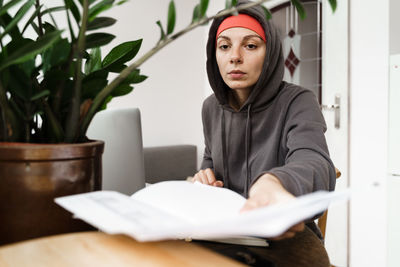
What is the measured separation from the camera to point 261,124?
3.91 feet

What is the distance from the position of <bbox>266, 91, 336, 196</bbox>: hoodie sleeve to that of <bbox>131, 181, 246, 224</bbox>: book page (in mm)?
97

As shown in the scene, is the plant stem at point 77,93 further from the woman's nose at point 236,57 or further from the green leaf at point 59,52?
the woman's nose at point 236,57

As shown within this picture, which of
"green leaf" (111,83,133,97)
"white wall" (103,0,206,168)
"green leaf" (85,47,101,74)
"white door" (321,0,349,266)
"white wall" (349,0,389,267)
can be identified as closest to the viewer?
"green leaf" (111,83,133,97)

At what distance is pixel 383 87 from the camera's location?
2096 millimetres

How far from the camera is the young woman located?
104 centimetres

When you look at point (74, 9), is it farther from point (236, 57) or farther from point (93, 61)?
point (236, 57)

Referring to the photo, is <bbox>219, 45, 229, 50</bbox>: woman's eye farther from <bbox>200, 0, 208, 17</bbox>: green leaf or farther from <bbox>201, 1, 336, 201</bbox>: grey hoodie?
<bbox>200, 0, 208, 17</bbox>: green leaf

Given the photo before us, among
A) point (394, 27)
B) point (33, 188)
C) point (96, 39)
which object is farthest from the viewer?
point (394, 27)

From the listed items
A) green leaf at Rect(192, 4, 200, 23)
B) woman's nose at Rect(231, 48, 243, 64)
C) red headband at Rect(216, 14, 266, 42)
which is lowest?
green leaf at Rect(192, 4, 200, 23)

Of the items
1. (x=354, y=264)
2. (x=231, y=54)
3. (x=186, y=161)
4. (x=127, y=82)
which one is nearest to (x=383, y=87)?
(x=354, y=264)

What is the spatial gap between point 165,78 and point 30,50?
279 cm

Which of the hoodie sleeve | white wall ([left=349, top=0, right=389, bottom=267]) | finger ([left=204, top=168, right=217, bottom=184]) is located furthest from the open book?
white wall ([left=349, top=0, right=389, bottom=267])

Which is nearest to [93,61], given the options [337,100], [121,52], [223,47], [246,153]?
[121,52]

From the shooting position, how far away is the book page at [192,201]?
1.34 ft
